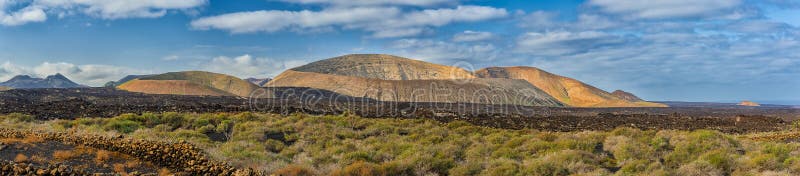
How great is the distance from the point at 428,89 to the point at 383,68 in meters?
47.8

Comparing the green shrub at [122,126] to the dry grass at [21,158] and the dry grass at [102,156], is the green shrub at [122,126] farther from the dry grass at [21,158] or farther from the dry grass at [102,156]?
the dry grass at [21,158]

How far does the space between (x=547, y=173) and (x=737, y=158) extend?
6.06 meters

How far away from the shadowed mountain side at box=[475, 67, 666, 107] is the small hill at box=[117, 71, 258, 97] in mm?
91273

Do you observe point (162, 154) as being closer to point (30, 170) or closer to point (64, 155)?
point (64, 155)

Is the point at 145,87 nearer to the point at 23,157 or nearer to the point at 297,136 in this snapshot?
the point at 297,136

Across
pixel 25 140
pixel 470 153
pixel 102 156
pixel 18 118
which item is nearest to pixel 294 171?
pixel 102 156

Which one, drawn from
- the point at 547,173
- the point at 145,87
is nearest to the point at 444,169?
the point at 547,173

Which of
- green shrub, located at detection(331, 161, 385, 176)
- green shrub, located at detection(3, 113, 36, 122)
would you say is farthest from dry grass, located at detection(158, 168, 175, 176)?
green shrub, located at detection(3, 113, 36, 122)

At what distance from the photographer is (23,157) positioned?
1036cm

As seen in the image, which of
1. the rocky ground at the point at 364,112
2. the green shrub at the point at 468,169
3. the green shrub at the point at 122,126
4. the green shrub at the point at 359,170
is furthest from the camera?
the rocky ground at the point at 364,112

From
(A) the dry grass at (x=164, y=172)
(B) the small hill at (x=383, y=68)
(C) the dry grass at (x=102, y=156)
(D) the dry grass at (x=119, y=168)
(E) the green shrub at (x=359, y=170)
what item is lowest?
(E) the green shrub at (x=359, y=170)

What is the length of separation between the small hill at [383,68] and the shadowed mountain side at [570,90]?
1183 inches

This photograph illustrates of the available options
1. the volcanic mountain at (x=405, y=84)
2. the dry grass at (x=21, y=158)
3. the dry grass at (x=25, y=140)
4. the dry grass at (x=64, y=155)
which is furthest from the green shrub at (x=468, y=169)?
the volcanic mountain at (x=405, y=84)

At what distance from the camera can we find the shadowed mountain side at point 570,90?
15151cm
